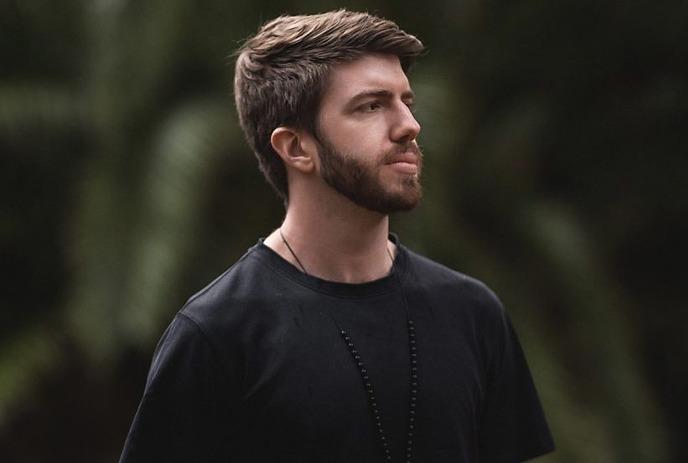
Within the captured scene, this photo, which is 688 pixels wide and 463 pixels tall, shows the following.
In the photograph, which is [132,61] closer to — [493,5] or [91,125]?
[91,125]

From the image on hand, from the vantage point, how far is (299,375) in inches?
95.8

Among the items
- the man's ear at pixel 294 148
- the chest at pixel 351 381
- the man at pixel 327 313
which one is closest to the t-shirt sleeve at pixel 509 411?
the man at pixel 327 313

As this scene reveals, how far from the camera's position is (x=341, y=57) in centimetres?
254

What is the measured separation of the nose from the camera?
2.51 meters

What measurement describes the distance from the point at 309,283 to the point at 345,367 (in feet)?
0.58

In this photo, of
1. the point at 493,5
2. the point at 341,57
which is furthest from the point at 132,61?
the point at 341,57

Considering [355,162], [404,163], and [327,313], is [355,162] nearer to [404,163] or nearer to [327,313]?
[404,163]

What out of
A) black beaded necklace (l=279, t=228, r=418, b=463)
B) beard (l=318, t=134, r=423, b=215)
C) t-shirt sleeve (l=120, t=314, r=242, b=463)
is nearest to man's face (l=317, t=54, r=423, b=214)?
beard (l=318, t=134, r=423, b=215)

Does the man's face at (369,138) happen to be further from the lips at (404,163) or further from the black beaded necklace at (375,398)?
the black beaded necklace at (375,398)

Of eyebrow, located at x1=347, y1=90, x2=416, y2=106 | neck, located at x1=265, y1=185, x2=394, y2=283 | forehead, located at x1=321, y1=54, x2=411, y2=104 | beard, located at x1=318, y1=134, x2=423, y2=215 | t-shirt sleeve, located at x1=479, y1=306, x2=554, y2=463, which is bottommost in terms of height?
t-shirt sleeve, located at x1=479, y1=306, x2=554, y2=463

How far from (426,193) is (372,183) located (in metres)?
3.58

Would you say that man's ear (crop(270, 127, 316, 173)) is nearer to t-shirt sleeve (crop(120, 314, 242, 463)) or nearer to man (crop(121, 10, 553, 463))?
man (crop(121, 10, 553, 463))

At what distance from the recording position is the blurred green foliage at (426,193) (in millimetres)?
5965

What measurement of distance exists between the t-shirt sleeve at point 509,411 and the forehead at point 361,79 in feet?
1.81
